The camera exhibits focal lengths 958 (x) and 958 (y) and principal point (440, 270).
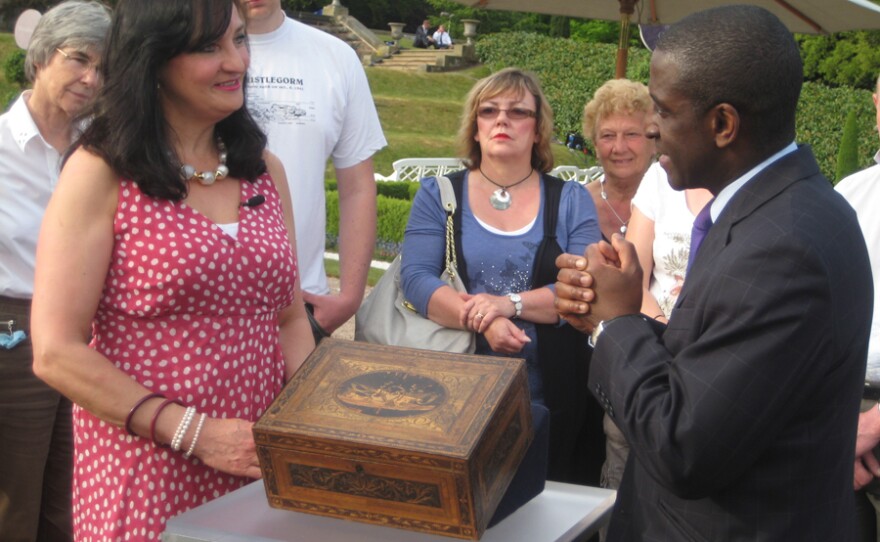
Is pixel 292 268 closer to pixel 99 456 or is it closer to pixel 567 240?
pixel 99 456

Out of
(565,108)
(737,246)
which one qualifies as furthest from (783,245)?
(565,108)

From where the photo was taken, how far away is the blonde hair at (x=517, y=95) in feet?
12.9

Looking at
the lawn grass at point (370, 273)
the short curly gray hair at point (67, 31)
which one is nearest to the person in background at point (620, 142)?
the short curly gray hair at point (67, 31)

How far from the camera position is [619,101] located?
14.3 ft

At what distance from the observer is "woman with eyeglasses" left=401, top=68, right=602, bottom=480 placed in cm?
349

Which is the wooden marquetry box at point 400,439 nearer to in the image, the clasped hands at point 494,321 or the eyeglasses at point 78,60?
the clasped hands at point 494,321

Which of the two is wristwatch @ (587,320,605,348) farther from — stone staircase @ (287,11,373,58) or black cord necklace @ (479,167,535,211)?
stone staircase @ (287,11,373,58)

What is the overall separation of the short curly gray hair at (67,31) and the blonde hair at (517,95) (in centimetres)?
145

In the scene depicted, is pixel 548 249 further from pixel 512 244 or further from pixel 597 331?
pixel 597 331

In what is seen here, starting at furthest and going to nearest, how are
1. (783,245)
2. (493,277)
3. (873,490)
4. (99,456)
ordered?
(493,277)
(873,490)
(99,456)
(783,245)

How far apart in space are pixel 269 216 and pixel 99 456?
713 mm

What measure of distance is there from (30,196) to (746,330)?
2868mm

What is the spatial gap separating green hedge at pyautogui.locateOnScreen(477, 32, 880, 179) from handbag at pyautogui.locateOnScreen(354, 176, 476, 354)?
633 inches

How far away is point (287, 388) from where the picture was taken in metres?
2.03
